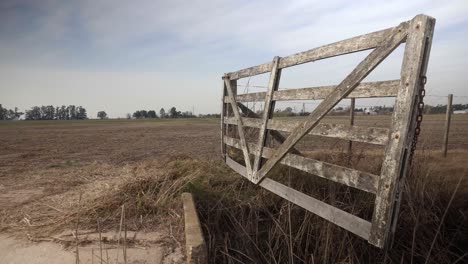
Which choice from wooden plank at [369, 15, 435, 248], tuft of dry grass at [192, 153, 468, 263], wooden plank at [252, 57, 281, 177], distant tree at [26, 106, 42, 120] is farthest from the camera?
distant tree at [26, 106, 42, 120]

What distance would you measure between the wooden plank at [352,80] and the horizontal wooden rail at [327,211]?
54cm

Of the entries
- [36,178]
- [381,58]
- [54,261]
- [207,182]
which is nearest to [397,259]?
[381,58]

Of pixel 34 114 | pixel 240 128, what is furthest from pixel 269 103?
pixel 34 114

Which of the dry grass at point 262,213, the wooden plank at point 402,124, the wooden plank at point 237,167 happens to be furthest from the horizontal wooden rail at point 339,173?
the wooden plank at point 237,167

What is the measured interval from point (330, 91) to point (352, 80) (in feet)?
1.11

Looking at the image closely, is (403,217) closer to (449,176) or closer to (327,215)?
(327,215)

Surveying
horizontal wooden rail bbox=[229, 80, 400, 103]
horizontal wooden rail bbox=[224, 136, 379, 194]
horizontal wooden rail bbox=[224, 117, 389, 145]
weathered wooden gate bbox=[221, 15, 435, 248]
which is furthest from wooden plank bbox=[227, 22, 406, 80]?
horizontal wooden rail bbox=[224, 136, 379, 194]

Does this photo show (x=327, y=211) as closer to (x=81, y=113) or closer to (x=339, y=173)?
(x=339, y=173)

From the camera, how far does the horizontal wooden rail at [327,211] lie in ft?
9.28

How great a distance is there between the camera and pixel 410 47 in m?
2.49

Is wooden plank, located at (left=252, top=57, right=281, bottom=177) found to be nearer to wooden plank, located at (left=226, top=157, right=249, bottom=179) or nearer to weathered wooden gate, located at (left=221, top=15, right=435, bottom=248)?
weathered wooden gate, located at (left=221, top=15, right=435, bottom=248)

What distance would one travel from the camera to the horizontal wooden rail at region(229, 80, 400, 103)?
265 cm

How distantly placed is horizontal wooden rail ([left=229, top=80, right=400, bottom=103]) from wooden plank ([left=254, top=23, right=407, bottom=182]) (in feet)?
0.25

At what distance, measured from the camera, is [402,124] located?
8.23ft
